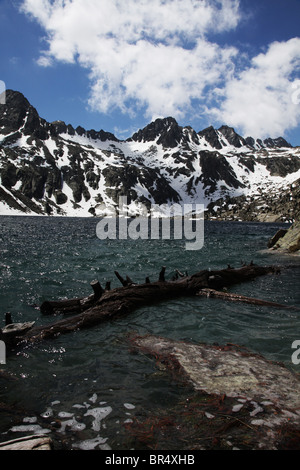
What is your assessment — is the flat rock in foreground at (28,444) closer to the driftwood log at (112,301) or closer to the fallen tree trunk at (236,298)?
the driftwood log at (112,301)

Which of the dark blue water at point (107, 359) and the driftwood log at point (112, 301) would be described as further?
the driftwood log at point (112, 301)

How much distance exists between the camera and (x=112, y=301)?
10656 mm

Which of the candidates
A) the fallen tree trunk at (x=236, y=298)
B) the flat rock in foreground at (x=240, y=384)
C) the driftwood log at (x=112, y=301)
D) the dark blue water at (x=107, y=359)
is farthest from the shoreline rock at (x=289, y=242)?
the flat rock in foreground at (x=240, y=384)

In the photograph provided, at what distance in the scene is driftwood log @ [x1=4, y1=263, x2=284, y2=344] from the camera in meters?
8.73

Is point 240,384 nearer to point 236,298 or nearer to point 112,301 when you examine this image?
point 112,301

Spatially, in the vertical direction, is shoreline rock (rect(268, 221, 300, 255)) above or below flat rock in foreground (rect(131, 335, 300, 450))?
above

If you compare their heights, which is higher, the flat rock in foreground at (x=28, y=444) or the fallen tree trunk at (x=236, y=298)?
the fallen tree trunk at (x=236, y=298)

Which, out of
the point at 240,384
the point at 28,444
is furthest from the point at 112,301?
the point at 28,444

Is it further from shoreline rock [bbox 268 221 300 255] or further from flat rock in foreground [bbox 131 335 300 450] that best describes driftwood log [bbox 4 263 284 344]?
shoreline rock [bbox 268 221 300 255]

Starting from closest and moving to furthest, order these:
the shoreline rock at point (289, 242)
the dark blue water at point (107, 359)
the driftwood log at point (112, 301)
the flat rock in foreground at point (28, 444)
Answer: the flat rock in foreground at point (28, 444), the dark blue water at point (107, 359), the driftwood log at point (112, 301), the shoreline rock at point (289, 242)

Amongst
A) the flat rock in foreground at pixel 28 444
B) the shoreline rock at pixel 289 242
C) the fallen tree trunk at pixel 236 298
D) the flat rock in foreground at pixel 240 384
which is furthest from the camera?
the shoreline rock at pixel 289 242

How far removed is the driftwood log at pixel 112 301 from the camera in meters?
8.73

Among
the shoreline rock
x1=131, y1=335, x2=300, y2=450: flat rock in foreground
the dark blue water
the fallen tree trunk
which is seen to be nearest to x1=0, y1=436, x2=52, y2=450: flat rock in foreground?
the dark blue water

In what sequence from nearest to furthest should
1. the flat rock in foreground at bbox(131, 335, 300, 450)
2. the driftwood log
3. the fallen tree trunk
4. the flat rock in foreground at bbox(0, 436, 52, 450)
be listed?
the flat rock in foreground at bbox(0, 436, 52, 450) < the flat rock in foreground at bbox(131, 335, 300, 450) < the driftwood log < the fallen tree trunk
